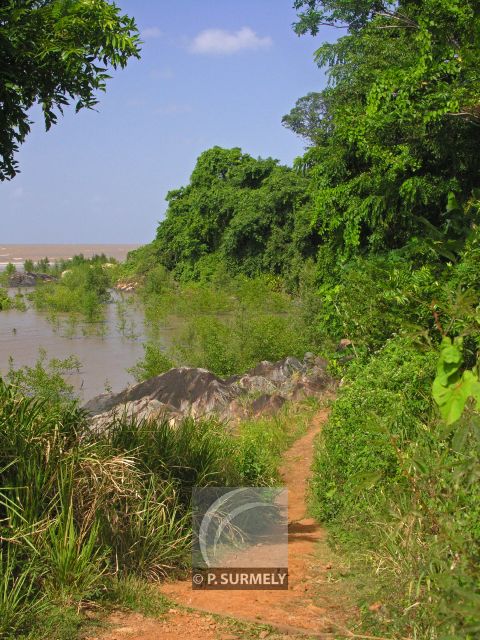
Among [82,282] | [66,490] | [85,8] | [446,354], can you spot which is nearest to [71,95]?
[85,8]

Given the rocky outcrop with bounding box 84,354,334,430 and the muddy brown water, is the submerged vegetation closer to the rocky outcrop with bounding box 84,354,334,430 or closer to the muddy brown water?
the rocky outcrop with bounding box 84,354,334,430

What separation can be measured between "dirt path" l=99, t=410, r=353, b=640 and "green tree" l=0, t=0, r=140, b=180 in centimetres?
312

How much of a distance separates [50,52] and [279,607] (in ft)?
12.6

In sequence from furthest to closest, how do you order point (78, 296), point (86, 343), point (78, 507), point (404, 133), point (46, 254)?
point (46, 254) → point (78, 296) → point (86, 343) → point (404, 133) → point (78, 507)

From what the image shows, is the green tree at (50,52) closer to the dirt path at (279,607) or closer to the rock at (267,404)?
the dirt path at (279,607)

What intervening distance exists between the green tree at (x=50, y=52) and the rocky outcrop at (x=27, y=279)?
38886 mm

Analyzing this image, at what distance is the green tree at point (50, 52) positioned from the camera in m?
5.11

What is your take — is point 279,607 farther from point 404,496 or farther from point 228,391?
point 228,391

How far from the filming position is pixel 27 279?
44.2m

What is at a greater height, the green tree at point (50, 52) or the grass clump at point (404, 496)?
the green tree at point (50, 52)

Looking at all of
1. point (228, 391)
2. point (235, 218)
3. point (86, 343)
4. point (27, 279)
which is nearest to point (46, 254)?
point (27, 279)

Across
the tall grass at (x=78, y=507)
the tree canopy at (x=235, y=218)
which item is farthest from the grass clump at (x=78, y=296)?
the tall grass at (x=78, y=507)

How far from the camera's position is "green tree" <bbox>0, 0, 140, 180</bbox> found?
5.11 meters

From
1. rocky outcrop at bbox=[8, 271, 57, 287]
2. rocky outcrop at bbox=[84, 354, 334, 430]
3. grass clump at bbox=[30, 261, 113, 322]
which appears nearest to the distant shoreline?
rocky outcrop at bbox=[8, 271, 57, 287]
